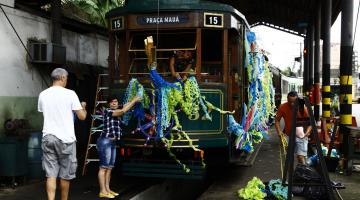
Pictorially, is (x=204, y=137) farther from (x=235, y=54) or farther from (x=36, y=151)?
(x=36, y=151)

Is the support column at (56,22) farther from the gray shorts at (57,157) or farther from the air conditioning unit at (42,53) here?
the gray shorts at (57,157)

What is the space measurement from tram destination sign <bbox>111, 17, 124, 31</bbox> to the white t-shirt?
256 cm

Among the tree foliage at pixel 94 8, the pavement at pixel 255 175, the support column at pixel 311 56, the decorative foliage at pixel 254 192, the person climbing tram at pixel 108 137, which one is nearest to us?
the person climbing tram at pixel 108 137

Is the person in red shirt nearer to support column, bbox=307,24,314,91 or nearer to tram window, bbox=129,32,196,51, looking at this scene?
tram window, bbox=129,32,196,51

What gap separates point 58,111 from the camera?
525 centimetres

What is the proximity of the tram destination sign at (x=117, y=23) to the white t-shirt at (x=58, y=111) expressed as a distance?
2.56m

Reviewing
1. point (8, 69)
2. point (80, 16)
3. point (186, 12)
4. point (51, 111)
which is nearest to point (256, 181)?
point (186, 12)

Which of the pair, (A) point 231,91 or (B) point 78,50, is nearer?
(A) point 231,91

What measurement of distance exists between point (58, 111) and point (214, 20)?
10.4ft

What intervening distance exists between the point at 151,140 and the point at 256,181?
5.92 feet

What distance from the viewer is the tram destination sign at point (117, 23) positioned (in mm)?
7596

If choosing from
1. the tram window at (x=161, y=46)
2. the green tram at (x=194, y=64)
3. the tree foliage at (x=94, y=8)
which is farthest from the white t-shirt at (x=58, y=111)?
the tree foliage at (x=94, y=8)

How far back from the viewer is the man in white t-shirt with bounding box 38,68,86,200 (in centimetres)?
525

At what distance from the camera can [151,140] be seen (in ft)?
22.9
